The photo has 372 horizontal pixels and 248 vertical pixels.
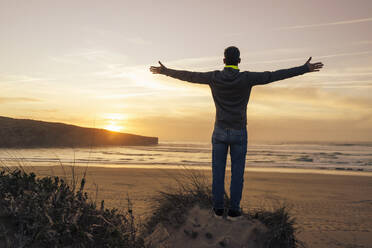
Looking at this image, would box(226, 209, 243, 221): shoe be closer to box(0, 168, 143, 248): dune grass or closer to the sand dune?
the sand dune

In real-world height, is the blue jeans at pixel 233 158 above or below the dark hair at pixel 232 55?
below

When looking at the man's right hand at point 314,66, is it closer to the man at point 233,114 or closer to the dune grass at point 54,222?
the man at point 233,114

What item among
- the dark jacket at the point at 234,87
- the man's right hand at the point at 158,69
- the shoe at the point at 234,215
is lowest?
the shoe at the point at 234,215

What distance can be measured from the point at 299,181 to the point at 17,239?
12.6 metres

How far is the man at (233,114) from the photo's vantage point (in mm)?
4457

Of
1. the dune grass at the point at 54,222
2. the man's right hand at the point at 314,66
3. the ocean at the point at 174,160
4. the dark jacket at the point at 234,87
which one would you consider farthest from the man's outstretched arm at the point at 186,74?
A: the ocean at the point at 174,160

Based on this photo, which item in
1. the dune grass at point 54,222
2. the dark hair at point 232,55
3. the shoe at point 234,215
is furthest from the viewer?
the dark hair at point 232,55

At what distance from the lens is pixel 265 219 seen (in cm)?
439

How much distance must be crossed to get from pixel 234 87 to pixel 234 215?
67.1 inches

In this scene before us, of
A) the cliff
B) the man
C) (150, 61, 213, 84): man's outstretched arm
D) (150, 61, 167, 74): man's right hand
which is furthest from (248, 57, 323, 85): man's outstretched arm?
the cliff

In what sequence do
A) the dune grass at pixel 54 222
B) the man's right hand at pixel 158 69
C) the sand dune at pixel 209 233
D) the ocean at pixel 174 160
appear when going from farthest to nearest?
the ocean at pixel 174 160 < the man's right hand at pixel 158 69 < the sand dune at pixel 209 233 < the dune grass at pixel 54 222

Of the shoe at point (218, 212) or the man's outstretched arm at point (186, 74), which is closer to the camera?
the shoe at point (218, 212)

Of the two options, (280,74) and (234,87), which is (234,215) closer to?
(234,87)

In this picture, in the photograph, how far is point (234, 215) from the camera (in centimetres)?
438
